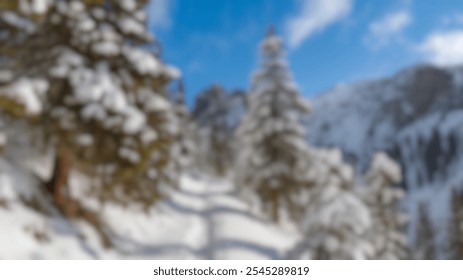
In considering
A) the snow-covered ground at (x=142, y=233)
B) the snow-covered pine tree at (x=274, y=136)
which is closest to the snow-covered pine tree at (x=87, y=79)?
the snow-covered ground at (x=142, y=233)

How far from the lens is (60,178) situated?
1187cm

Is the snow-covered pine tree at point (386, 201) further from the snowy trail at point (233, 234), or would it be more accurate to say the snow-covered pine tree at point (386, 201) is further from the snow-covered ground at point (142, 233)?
the snow-covered ground at point (142, 233)

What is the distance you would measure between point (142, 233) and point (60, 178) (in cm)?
429

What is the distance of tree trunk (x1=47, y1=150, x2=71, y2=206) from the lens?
38.5 ft

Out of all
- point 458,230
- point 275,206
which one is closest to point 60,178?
point 275,206

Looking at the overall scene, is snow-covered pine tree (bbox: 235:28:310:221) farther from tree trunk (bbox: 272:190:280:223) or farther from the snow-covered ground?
the snow-covered ground

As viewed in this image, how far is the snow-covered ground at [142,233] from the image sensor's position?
29.3 feet

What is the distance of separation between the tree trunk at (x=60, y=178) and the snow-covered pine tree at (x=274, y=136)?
39.3ft

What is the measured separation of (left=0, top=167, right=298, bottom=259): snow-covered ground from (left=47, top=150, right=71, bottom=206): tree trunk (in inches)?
18.1

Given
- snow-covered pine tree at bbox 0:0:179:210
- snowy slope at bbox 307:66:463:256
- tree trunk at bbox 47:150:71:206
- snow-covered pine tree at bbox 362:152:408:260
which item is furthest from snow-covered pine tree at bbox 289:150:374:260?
snowy slope at bbox 307:66:463:256

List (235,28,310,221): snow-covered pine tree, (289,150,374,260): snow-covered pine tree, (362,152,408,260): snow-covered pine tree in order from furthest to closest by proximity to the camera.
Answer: (235,28,310,221): snow-covered pine tree < (362,152,408,260): snow-covered pine tree < (289,150,374,260): snow-covered pine tree

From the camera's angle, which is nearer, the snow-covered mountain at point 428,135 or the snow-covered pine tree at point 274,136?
the snow-covered pine tree at point 274,136

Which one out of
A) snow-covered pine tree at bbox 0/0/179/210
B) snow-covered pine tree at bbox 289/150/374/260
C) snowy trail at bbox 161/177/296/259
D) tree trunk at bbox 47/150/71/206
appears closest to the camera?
snow-covered pine tree at bbox 289/150/374/260
